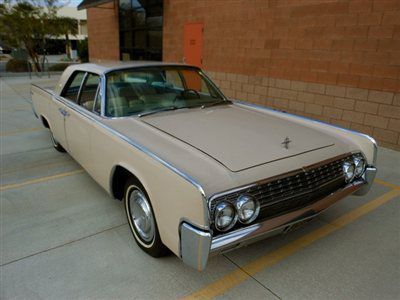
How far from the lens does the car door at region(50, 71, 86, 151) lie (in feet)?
13.4

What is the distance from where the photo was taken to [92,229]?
3.13 meters

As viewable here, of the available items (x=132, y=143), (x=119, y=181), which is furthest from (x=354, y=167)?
(x=119, y=181)

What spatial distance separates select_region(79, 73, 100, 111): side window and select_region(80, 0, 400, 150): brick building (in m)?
4.67

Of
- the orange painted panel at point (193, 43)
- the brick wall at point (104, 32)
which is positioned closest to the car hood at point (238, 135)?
the orange painted panel at point (193, 43)

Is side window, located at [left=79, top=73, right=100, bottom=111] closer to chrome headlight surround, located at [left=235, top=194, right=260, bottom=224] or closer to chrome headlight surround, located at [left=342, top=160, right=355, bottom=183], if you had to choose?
chrome headlight surround, located at [left=235, top=194, right=260, bottom=224]

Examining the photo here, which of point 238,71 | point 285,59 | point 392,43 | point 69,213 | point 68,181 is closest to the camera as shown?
point 69,213

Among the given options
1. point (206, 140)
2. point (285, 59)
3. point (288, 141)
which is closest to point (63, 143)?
point (206, 140)

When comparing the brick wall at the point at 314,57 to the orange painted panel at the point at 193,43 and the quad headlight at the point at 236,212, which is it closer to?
the orange painted panel at the point at 193,43

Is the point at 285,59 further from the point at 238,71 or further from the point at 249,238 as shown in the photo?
the point at 249,238

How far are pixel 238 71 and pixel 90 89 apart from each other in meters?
5.40

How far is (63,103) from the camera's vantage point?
13.7 feet

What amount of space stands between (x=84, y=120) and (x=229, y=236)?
2.18 metres

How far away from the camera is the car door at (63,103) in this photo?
408 cm

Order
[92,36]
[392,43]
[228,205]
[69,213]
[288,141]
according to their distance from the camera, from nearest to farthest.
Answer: [228,205] < [288,141] < [69,213] < [392,43] < [92,36]
